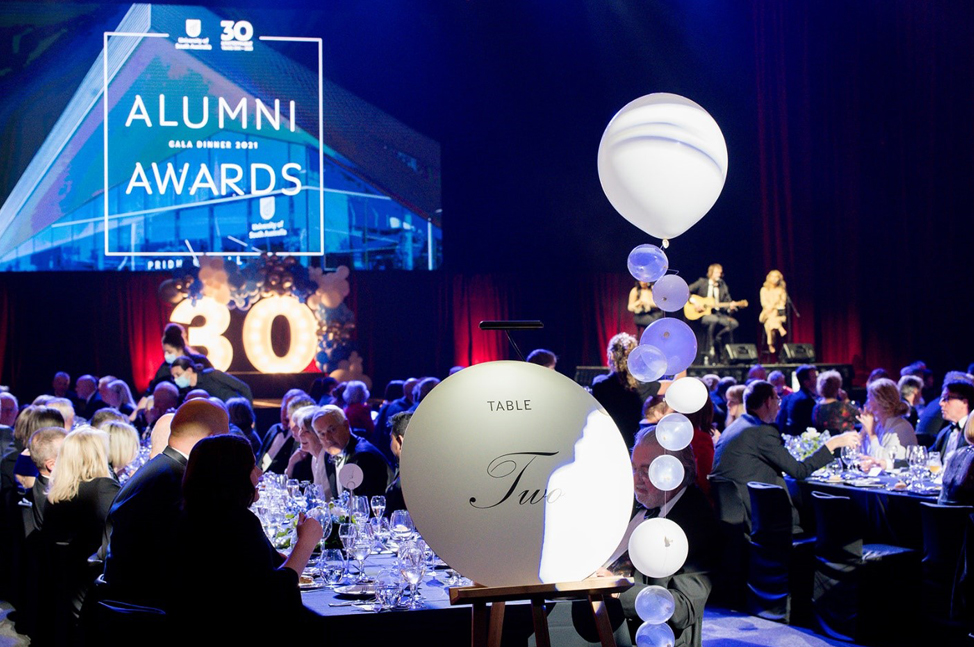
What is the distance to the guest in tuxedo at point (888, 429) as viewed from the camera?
617 centimetres

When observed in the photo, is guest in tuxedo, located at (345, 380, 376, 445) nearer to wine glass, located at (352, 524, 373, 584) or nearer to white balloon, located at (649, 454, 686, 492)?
wine glass, located at (352, 524, 373, 584)

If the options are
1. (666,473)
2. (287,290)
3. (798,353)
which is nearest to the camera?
(666,473)

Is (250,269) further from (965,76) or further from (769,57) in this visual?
(965,76)

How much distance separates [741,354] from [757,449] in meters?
6.71

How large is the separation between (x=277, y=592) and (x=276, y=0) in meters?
10.9

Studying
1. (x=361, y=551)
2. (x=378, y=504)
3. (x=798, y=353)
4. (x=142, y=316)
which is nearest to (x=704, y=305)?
(x=798, y=353)

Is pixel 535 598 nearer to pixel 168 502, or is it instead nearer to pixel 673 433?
pixel 673 433

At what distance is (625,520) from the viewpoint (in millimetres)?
2107

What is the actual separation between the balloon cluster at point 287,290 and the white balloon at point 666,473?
30.0 ft

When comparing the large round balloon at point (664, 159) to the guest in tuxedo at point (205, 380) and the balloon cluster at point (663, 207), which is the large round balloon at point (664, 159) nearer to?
the balloon cluster at point (663, 207)

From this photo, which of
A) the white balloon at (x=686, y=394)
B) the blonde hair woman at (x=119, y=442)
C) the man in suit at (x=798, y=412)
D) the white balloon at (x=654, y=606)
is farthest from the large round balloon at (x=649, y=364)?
the man in suit at (x=798, y=412)

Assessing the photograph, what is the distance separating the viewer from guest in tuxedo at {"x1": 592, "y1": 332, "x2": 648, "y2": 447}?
5.45 meters

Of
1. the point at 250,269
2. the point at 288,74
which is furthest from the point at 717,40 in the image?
the point at 250,269

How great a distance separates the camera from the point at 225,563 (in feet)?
8.04
